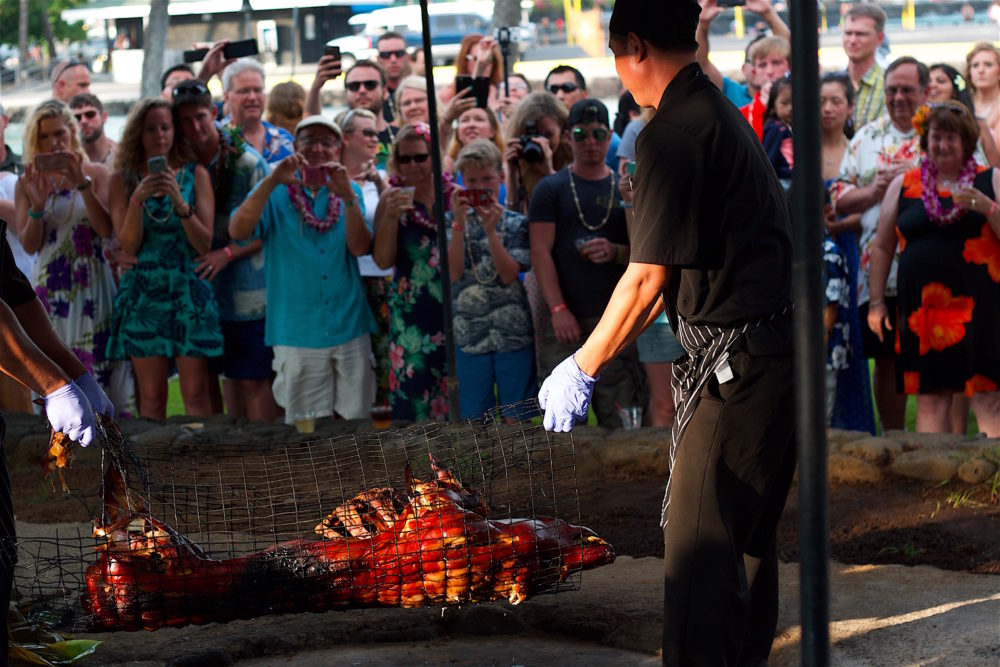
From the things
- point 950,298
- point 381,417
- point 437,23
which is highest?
point 437,23

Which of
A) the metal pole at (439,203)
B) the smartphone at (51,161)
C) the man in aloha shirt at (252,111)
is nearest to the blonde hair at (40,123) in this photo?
the smartphone at (51,161)

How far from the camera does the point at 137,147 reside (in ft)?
24.2

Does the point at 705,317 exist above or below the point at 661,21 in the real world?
below

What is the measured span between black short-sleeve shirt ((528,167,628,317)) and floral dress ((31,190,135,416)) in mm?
2864

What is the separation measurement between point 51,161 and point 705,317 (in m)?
5.11

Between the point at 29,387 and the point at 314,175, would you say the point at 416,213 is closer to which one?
the point at 314,175

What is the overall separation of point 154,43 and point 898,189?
12639 mm

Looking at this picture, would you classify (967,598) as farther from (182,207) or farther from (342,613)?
(182,207)

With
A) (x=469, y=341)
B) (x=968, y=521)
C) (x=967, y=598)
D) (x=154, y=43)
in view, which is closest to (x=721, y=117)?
(x=967, y=598)

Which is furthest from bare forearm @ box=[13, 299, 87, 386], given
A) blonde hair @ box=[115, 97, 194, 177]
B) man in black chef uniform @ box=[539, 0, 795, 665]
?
blonde hair @ box=[115, 97, 194, 177]

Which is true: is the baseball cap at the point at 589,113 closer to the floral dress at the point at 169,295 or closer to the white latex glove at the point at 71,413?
the floral dress at the point at 169,295

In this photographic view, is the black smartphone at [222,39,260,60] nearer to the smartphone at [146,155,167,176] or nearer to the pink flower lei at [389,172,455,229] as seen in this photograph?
the smartphone at [146,155,167,176]

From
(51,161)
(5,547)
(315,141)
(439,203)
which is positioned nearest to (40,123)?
(51,161)

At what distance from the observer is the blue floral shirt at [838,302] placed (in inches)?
282
